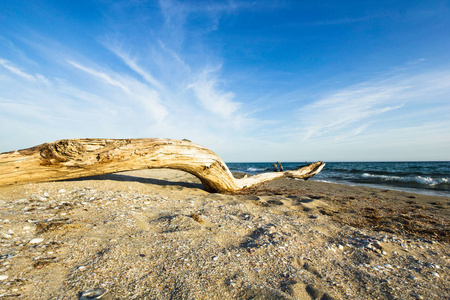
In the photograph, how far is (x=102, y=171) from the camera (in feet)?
14.1

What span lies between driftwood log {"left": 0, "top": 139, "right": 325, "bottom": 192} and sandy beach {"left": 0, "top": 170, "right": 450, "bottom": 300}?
317 millimetres

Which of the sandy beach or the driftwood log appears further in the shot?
the driftwood log

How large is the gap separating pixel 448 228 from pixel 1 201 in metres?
7.32

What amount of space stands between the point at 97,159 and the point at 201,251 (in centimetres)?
303

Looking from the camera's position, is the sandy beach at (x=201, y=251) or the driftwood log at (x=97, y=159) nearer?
the sandy beach at (x=201, y=251)

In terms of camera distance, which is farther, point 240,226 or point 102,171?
point 102,171

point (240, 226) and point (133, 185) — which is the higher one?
point (133, 185)

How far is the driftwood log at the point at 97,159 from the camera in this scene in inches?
148

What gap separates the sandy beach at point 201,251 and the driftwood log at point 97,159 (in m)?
0.32

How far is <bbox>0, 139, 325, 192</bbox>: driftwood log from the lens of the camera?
12.3ft

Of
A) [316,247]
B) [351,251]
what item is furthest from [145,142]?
[351,251]

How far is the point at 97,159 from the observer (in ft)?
13.4

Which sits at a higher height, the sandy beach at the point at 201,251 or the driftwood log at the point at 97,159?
the driftwood log at the point at 97,159

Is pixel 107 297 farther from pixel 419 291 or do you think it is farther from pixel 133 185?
pixel 133 185
